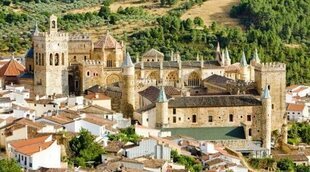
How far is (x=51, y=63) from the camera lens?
5106 centimetres

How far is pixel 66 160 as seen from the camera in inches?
1564

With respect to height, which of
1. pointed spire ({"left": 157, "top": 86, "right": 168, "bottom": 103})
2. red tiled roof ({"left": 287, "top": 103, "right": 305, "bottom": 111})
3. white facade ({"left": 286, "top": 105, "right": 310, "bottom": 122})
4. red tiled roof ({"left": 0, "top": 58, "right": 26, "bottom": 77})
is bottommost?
white facade ({"left": 286, "top": 105, "right": 310, "bottom": 122})

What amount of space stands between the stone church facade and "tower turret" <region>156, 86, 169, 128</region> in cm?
11

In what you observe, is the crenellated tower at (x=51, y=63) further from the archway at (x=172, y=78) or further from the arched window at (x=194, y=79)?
the arched window at (x=194, y=79)

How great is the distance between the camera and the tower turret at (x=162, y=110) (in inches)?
1829

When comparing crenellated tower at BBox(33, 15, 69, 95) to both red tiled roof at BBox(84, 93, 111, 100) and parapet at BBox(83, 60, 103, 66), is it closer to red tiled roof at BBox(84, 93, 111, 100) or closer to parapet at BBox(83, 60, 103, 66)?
parapet at BBox(83, 60, 103, 66)

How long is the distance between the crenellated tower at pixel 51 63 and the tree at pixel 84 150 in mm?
10454

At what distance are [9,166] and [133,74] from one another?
48.0 feet

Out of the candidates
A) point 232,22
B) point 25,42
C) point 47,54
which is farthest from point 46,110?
point 232,22

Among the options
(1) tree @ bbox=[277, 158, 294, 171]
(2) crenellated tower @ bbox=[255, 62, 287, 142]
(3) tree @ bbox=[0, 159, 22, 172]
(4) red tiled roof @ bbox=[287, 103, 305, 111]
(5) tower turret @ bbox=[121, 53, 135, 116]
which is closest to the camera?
(3) tree @ bbox=[0, 159, 22, 172]

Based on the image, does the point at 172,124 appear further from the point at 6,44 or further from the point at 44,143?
the point at 6,44

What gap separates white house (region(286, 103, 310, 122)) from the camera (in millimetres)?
57081

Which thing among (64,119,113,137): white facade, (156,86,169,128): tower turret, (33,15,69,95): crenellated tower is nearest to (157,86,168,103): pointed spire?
(156,86,169,128): tower turret

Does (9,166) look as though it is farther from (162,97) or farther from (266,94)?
(266,94)
